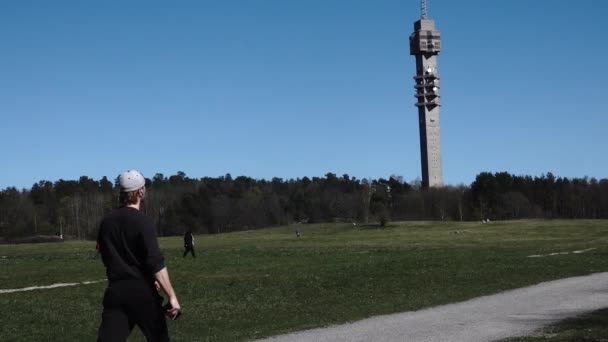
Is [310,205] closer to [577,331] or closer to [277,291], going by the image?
[277,291]

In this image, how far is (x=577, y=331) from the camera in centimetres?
1420

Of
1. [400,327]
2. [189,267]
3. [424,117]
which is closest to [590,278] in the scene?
[400,327]

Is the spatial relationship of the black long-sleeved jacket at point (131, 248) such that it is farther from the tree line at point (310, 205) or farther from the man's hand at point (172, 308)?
the tree line at point (310, 205)

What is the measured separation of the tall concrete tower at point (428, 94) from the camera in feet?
511

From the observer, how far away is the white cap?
8.30 meters

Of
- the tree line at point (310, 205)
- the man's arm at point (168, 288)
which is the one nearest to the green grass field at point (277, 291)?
the man's arm at point (168, 288)

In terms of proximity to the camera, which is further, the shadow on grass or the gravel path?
the gravel path

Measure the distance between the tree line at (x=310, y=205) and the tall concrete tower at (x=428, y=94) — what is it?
5023mm

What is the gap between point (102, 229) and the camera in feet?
27.1

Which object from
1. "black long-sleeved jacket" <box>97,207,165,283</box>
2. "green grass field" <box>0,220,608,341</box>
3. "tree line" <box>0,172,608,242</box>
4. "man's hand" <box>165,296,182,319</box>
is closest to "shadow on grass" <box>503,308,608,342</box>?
"green grass field" <box>0,220,608,341</box>

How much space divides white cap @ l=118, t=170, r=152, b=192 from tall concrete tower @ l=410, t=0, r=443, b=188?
148m

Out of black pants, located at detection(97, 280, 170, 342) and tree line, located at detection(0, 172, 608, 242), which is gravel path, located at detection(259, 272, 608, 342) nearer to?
black pants, located at detection(97, 280, 170, 342)

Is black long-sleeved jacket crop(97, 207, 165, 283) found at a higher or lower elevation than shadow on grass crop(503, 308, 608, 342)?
higher

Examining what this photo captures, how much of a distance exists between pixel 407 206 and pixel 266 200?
40.1 m
